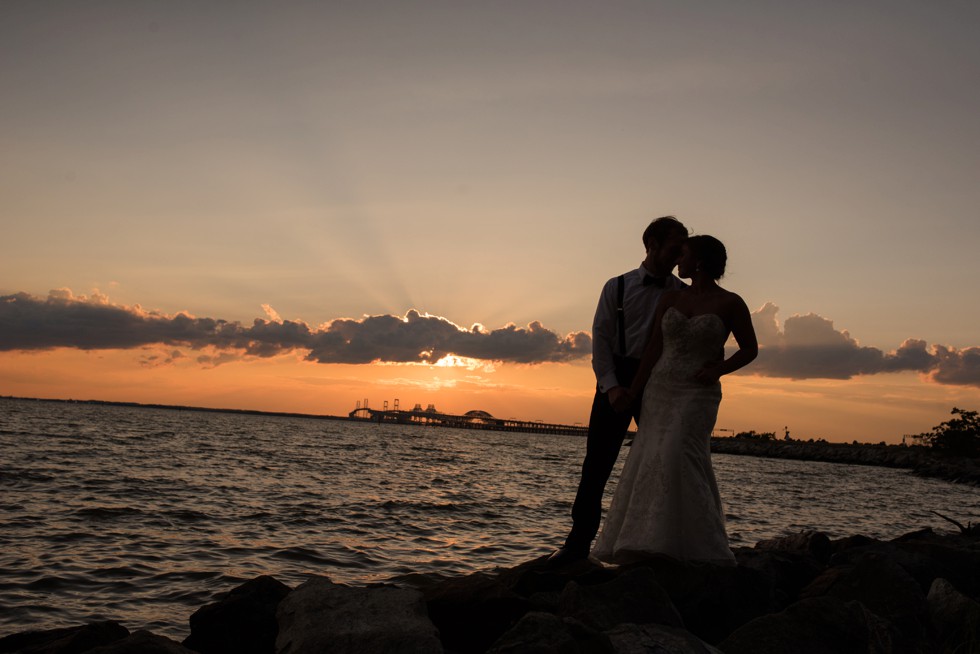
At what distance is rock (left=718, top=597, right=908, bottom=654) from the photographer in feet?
13.4

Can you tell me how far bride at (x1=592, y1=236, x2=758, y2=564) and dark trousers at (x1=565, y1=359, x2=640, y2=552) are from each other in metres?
0.17

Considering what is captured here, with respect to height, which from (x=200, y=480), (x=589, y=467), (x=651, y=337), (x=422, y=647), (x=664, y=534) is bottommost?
(x=200, y=480)

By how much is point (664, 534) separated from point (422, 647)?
7.98 ft

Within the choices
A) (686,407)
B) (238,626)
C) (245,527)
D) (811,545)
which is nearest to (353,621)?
(238,626)

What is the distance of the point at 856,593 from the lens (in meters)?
5.25

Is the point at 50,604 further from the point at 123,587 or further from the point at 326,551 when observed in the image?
the point at 326,551

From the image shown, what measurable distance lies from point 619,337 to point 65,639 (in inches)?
170

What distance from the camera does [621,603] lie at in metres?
4.54

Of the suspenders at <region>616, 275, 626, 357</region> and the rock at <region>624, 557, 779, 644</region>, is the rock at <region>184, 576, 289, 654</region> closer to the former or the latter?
the rock at <region>624, 557, 779, 644</region>

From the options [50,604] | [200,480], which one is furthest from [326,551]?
[200,480]

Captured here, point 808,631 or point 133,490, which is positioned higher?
point 808,631

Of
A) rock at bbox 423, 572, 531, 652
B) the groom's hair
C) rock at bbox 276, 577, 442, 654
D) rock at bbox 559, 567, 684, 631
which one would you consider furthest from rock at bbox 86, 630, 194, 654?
the groom's hair

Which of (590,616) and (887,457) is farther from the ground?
(590,616)

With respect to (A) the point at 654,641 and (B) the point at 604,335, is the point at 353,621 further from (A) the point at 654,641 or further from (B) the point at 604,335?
(B) the point at 604,335
